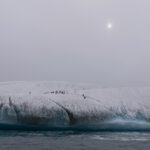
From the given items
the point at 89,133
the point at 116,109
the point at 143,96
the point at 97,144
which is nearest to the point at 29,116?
the point at 89,133

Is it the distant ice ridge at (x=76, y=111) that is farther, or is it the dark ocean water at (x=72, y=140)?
the distant ice ridge at (x=76, y=111)

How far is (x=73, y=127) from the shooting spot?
21.5m

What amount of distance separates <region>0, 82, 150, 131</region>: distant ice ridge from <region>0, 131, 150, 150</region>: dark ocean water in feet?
3.61

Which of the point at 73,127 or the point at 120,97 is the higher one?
the point at 120,97

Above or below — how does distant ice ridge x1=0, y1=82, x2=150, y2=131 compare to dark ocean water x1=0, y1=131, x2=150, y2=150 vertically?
above

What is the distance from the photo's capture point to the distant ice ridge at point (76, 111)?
21625 millimetres

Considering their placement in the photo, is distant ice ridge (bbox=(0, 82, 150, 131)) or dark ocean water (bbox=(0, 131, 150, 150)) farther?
distant ice ridge (bbox=(0, 82, 150, 131))

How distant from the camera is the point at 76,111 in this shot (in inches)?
895

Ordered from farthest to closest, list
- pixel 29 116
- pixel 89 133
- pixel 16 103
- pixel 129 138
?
pixel 16 103
pixel 29 116
pixel 89 133
pixel 129 138

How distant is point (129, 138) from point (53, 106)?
5.75 m

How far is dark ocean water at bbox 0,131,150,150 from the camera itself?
15.6 meters

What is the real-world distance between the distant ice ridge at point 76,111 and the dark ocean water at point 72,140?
1.10 meters

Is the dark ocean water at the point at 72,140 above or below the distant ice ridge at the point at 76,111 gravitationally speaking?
below

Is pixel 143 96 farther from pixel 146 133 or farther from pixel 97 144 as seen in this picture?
pixel 97 144
